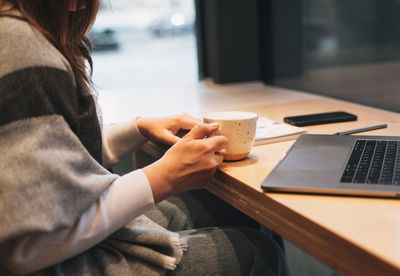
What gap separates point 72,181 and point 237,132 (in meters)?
0.31

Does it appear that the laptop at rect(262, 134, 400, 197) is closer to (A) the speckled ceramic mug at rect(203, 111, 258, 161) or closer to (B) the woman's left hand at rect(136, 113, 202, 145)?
(A) the speckled ceramic mug at rect(203, 111, 258, 161)

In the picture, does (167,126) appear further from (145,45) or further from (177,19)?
(145,45)

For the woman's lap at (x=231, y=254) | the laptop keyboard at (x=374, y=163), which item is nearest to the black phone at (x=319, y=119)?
the laptop keyboard at (x=374, y=163)

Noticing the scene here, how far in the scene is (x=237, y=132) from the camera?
0.75 m

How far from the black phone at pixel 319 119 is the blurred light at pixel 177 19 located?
1301mm

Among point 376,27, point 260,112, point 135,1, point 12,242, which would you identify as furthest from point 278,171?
point 135,1

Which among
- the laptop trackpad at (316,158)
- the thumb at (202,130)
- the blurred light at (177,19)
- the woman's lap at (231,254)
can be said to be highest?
the blurred light at (177,19)

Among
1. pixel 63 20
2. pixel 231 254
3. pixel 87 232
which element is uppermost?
pixel 63 20

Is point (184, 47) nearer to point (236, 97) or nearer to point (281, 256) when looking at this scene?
point (236, 97)

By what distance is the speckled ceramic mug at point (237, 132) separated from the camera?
0.75 m

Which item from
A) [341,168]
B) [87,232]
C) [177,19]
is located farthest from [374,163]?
[177,19]

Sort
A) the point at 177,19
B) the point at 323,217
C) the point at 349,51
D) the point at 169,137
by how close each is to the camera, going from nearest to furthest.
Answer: the point at 323,217, the point at 169,137, the point at 349,51, the point at 177,19

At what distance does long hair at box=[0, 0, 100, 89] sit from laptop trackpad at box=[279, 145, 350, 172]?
0.36 meters

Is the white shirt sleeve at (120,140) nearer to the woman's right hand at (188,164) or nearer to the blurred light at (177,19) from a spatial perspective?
the woman's right hand at (188,164)
